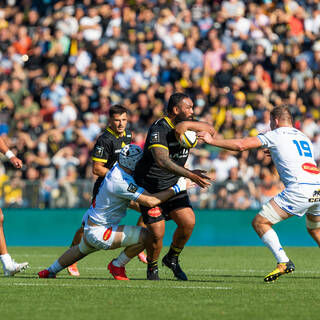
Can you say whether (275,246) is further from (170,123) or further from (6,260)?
(6,260)

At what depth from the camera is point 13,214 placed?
19375mm

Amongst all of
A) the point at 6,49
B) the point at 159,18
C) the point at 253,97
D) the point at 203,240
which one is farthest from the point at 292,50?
the point at 6,49

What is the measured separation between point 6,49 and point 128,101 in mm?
4676

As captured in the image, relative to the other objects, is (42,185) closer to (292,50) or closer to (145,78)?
(145,78)

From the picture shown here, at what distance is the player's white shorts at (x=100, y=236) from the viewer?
408 inches

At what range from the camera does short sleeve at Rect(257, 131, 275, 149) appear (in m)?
10.1

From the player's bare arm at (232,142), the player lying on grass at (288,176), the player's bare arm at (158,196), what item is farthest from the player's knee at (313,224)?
the player's bare arm at (158,196)

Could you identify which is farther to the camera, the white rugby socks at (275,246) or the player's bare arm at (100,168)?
the player's bare arm at (100,168)

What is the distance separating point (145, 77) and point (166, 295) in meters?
14.3

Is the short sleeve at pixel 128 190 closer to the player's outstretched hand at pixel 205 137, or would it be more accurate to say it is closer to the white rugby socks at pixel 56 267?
the player's outstretched hand at pixel 205 137

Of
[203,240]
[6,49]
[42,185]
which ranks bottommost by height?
[203,240]

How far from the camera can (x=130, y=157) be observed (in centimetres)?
1052

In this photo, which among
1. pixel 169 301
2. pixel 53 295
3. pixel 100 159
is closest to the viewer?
pixel 169 301

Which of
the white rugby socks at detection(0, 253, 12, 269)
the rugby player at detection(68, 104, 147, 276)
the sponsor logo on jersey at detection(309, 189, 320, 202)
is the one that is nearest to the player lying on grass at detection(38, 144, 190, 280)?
the white rugby socks at detection(0, 253, 12, 269)
